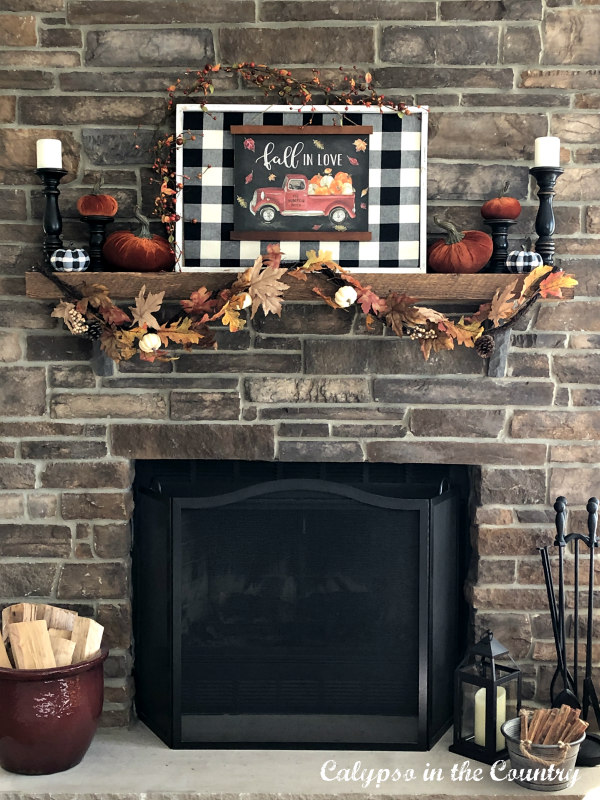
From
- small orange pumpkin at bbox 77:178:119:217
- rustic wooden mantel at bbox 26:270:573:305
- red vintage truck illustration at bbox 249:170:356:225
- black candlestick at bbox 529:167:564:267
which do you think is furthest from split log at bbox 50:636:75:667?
black candlestick at bbox 529:167:564:267

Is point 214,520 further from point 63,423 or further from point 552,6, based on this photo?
point 552,6

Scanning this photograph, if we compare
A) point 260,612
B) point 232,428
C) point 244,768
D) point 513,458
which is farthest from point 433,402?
point 244,768

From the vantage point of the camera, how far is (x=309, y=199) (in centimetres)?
230

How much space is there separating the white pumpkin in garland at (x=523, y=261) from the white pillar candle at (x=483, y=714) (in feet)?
3.86

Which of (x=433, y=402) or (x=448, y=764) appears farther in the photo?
(x=433, y=402)

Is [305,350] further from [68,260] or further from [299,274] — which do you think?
[68,260]

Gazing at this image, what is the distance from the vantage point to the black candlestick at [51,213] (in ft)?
7.27

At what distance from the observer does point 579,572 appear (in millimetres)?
2389

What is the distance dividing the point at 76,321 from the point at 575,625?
1.65m

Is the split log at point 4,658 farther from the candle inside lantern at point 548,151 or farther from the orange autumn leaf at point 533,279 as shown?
the candle inside lantern at point 548,151

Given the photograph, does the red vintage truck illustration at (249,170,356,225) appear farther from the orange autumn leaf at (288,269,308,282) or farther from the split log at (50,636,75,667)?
the split log at (50,636,75,667)

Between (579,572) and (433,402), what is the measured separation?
674 millimetres

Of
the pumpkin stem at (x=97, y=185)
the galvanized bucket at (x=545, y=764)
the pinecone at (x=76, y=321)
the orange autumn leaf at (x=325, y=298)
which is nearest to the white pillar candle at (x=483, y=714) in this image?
the galvanized bucket at (x=545, y=764)

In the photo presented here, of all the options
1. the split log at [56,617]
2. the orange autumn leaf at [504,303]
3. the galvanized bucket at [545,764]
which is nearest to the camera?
the galvanized bucket at [545,764]
